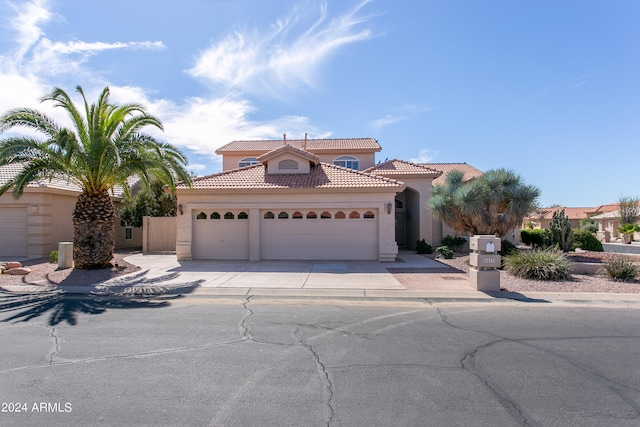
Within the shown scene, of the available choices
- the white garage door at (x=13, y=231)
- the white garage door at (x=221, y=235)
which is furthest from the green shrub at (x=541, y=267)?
the white garage door at (x=13, y=231)

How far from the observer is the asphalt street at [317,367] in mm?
3992

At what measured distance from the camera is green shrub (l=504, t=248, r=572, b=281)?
39.7 feet

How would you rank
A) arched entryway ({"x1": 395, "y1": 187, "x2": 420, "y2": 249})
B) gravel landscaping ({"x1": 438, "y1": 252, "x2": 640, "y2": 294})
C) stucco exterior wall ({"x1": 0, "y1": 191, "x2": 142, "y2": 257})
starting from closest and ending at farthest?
gravel landscaping ({"x1": 438, "y1": 252, "x2": 640, "y2": 294}), stucco exterior wall ({"x1": 0, "y1": 191, "x2": 142, "y2": 257}), arched entryway ({"x1": 395, "y1": 187, "x2": 420, "y2": 249})

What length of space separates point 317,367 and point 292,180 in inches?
525

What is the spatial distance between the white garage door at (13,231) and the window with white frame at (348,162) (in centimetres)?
1783

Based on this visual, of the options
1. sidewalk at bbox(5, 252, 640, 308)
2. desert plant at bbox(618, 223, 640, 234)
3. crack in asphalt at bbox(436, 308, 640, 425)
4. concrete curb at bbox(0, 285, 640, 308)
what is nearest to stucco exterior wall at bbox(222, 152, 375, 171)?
sidewalk at bbox(5, 252, 640, 308)

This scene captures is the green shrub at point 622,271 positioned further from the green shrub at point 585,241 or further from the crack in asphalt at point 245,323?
the crack in asphalt at point 245,323

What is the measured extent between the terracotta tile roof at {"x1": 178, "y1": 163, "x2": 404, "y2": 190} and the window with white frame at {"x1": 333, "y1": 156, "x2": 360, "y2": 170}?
7783 mm

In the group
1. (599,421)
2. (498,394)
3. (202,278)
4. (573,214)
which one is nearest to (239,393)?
(498,394)

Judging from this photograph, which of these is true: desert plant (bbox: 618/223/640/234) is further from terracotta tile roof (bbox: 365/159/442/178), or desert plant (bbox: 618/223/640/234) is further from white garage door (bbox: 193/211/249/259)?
white garage door (bbox: 193/211/249/259)

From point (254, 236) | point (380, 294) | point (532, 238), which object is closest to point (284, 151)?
point (254, 236)

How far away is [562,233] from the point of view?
18.4 meters

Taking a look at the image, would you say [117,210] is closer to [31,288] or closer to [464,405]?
[31,288]

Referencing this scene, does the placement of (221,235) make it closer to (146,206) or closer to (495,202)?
(146,206)
